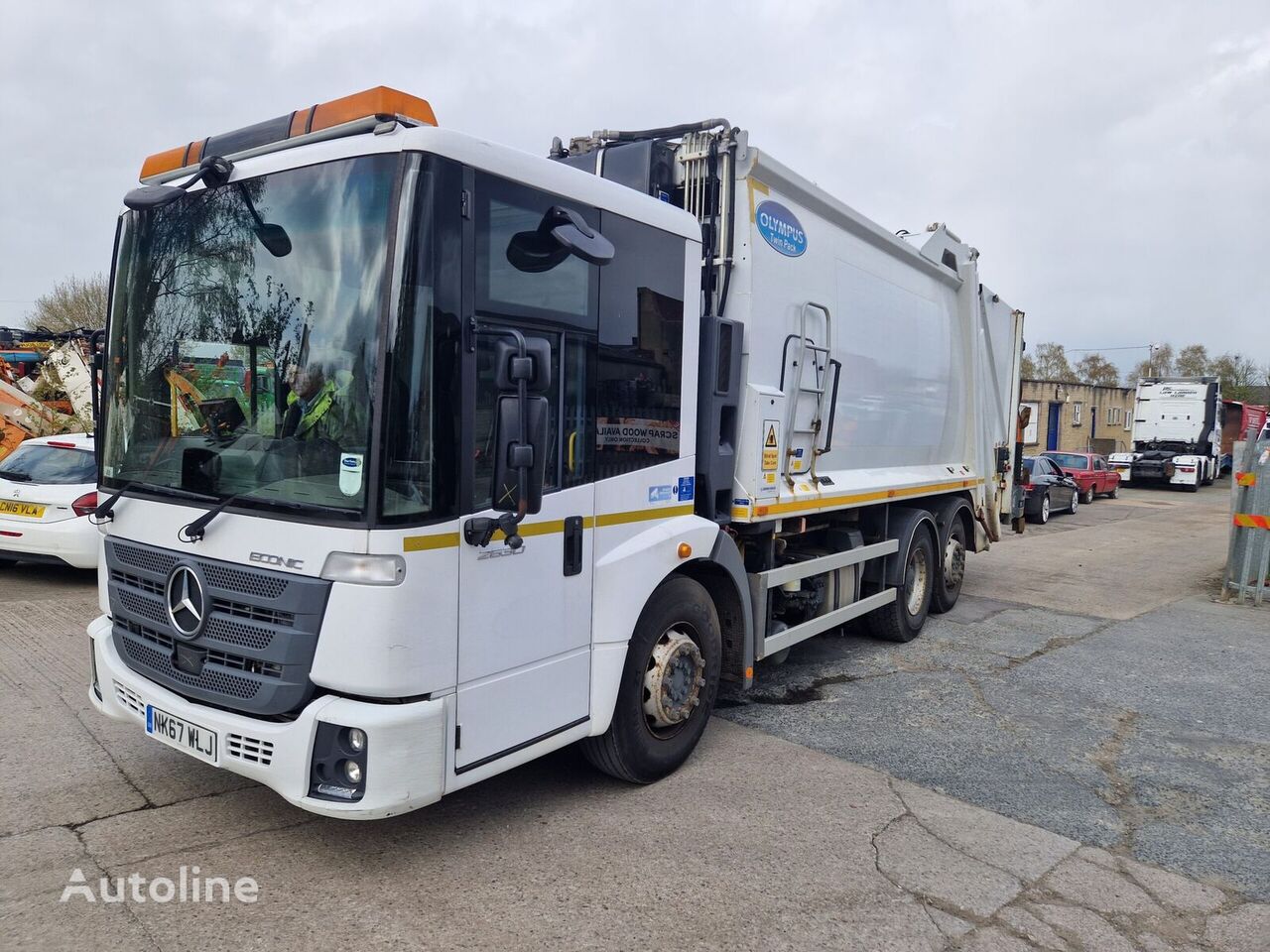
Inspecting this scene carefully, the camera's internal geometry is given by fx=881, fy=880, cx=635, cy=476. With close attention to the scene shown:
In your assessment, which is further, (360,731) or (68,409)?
(68,409)

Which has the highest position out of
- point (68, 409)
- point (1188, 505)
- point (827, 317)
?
point (827, 317)

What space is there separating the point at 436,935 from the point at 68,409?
1658 cm

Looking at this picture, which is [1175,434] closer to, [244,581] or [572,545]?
[572,545]

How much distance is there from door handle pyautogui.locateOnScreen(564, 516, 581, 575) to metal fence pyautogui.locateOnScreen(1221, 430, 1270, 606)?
946 cm

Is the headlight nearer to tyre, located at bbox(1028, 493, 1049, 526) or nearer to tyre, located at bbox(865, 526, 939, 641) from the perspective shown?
tyre, located at bbox(865, 526, 939, 641)

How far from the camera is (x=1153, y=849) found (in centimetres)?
407

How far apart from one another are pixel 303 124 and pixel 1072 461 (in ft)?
81.1

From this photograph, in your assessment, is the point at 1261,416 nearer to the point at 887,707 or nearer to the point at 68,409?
the point at 887,707

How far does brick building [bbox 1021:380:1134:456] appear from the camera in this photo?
34.8 meters

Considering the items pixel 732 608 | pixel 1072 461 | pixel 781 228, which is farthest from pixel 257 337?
pixel 1072 461

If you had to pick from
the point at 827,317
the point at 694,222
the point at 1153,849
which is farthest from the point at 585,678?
the point at 827,317

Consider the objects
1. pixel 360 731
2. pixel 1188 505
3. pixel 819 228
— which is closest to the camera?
pixel 360 731

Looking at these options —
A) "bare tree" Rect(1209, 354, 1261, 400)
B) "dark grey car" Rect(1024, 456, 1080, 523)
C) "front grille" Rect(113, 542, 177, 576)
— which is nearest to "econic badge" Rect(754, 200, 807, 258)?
"front grille" Rect(113, 542, 177, 576)

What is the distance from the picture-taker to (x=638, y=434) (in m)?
4.20
